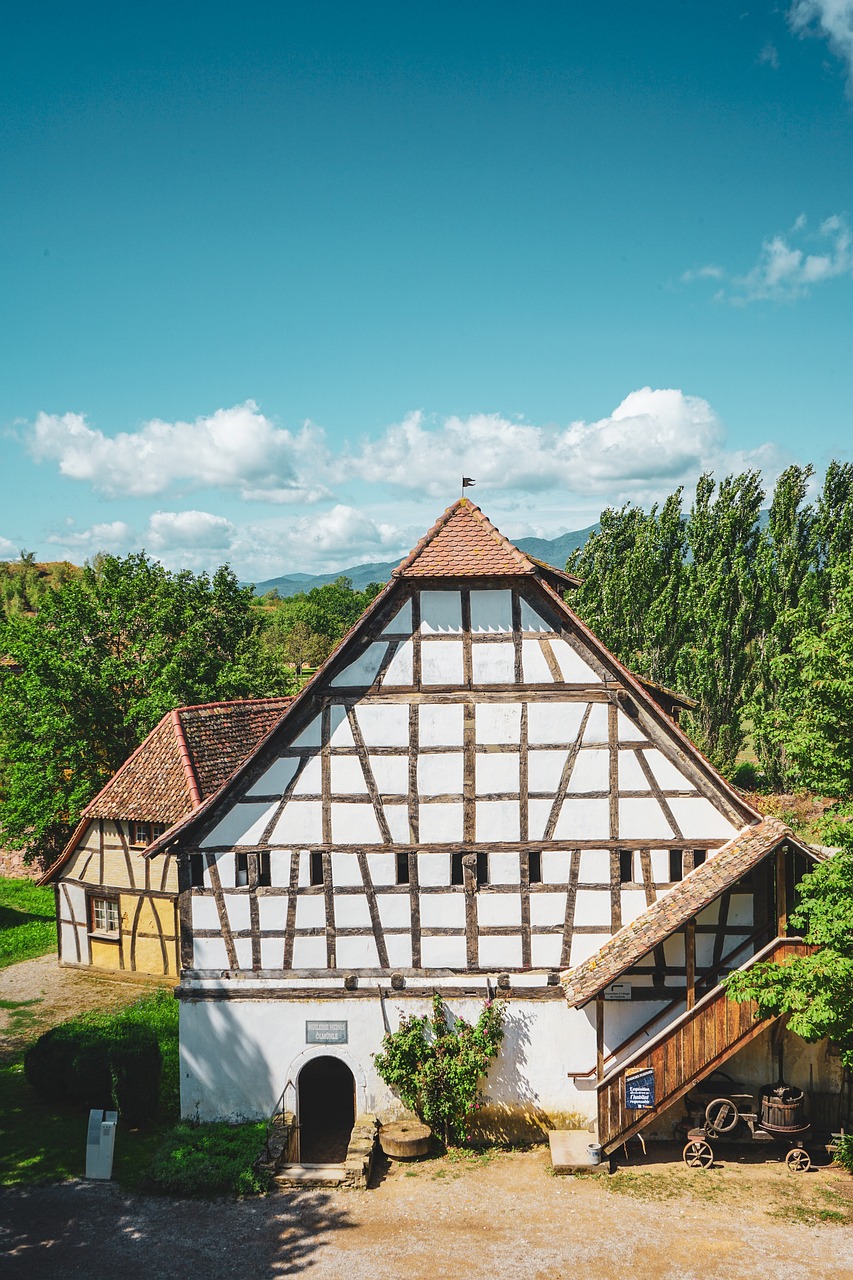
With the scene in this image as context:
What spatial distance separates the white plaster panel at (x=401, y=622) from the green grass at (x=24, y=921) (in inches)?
721

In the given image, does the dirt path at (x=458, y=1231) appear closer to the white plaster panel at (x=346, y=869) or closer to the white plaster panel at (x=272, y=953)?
the white plaster panel at (x=272, y=953)

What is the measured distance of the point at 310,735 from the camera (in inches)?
622

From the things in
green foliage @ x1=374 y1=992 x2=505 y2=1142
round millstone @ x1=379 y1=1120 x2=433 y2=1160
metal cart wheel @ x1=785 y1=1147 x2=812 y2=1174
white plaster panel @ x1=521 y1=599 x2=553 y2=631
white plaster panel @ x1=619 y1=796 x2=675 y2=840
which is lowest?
metal cart wheel @ x1=785 y1=1147 x2=812 y2=1174

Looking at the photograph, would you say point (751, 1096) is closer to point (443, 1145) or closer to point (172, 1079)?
point (443, 1145)

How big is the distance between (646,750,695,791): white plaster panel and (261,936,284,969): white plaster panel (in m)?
7.33

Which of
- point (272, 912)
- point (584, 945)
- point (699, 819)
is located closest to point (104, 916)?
point (272, 912)

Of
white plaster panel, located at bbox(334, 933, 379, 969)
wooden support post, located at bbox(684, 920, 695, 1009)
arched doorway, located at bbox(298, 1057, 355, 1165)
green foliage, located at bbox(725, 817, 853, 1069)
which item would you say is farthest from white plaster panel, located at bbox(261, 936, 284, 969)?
green foliage, located at bbox(725, 817, 853, 1069)

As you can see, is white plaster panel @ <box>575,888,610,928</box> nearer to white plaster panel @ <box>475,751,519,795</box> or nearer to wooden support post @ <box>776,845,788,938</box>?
white plaster panel @ <box>475,751,519,795</box>

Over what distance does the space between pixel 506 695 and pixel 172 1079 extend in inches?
419

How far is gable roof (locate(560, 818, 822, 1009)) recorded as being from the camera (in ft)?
46.6

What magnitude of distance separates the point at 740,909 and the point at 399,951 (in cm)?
602

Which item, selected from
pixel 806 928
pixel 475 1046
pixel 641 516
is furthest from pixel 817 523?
pixel 475 1046

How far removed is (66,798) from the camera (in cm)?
2728

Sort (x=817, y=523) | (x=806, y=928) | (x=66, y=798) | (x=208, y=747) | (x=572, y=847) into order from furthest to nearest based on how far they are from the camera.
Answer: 1. (x=817, y=523)
2. (x=66, y=798)
3. (x=208, y=747)
4. (x=572, y=847)
5. (x=806, y=928)
